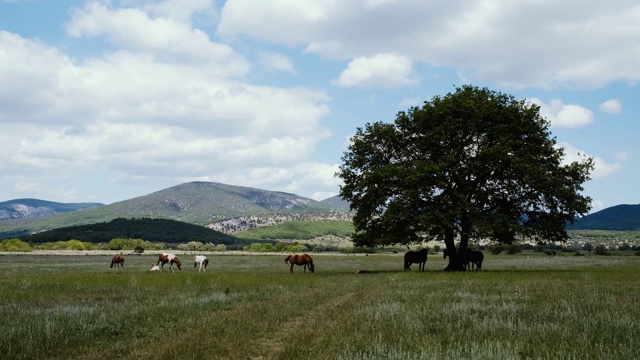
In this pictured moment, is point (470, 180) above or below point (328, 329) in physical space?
above

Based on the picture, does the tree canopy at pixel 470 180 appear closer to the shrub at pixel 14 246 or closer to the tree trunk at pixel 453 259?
the tree trunk at pixel 453 259

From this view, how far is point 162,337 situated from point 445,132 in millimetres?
32604

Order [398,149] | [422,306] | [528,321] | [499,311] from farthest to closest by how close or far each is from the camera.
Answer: [398,149]
[422,306]
[499,311]
[528,321]

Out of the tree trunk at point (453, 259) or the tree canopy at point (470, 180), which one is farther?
the tree trunk at point (453, 259)

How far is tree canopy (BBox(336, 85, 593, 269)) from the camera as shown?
35.9 metres

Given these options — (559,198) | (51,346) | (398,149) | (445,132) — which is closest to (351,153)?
(398,149)

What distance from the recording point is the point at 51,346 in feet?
31.7

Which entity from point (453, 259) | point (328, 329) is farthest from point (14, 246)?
point (328, 329)

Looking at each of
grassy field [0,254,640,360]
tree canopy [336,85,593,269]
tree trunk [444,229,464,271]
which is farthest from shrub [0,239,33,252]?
grassy field [0,254,640,360]

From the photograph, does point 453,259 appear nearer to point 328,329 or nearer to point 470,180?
point 470,180

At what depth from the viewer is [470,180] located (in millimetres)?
38406

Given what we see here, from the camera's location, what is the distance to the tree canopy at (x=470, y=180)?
35875 millimetres

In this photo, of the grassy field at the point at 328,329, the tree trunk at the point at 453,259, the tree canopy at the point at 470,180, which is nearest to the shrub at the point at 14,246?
the tree canopy at the point at 470,180

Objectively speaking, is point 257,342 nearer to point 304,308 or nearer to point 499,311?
point 304,308
